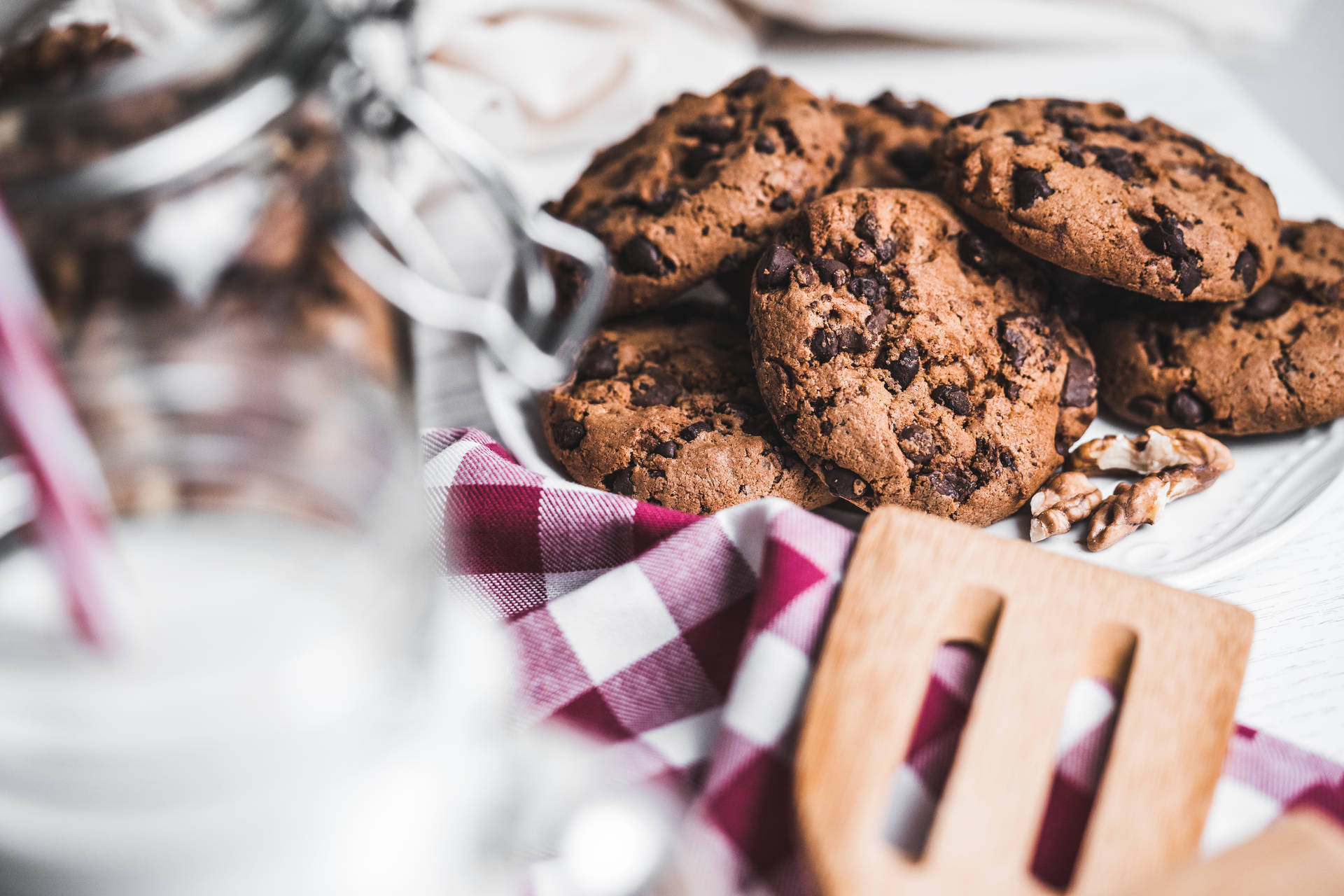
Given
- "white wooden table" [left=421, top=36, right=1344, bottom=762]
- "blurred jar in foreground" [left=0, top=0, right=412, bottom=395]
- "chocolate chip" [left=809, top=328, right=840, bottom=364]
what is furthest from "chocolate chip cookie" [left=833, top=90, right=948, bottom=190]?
"blurred jar in foreground" [left=0, top=0, right=412, bottom=395]

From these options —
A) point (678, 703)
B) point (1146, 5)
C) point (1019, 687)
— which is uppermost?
point (1146, 5)

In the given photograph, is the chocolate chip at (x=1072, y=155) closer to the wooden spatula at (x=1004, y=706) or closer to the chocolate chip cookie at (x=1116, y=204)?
the chocolate chip cookie at (x=1116, y=204)

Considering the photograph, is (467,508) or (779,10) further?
(779,10)

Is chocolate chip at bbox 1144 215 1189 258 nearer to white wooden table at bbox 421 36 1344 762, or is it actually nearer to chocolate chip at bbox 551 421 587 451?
white wooden table at bbox 421 36 1344 762

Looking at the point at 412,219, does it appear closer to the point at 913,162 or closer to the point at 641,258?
the point at 641,258

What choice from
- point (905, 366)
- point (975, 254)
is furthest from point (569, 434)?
point (975, 254)

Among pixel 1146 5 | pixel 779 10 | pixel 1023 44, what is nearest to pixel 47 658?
pixel 779 10

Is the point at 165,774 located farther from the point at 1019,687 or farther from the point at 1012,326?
the point at 1012,326
